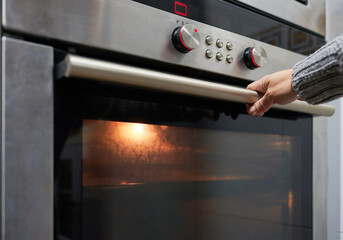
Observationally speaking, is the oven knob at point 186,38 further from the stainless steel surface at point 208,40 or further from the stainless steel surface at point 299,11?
the stainless steel surface at point 299,11

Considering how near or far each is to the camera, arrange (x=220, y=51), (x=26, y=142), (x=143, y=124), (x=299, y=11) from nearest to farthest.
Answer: (x=26, y=142), (x=143, y=124), (x=220, y=51), (x=299, y=11)

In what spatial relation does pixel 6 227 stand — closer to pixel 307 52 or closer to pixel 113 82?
pixel 113 82

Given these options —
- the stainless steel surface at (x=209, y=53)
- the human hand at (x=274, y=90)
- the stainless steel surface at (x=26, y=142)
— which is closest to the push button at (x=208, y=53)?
the stainless steel surface at (x=209, y=53)

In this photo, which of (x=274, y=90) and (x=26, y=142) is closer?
(x=26, y=142)

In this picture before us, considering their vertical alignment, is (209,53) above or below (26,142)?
above

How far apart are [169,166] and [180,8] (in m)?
0.27

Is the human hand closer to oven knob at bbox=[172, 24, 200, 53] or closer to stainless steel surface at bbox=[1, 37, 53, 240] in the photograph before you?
oven knob at bbox=[172, 24, 200, 53]

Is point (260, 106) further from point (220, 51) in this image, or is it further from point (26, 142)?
point (26, 142)

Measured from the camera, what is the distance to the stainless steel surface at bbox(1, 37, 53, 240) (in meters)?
0.38

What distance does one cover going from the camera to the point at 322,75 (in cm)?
50

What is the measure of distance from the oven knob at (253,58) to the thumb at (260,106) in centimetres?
8

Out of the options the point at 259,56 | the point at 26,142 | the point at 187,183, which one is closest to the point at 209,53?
the point at 259,56

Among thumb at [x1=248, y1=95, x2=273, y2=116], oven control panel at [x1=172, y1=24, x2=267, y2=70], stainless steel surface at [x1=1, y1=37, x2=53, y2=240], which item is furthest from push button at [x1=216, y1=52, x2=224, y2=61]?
stainless steel surface at [x1=1, y1=37, x2=53, y2=240]

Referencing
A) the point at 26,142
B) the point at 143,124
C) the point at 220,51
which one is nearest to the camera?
the point at 26,142
